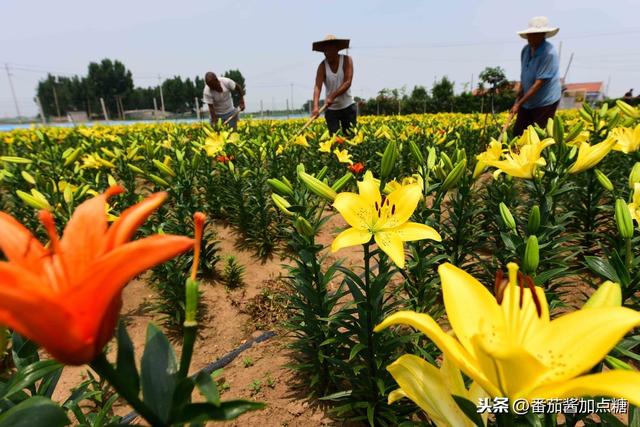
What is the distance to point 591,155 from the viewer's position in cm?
166

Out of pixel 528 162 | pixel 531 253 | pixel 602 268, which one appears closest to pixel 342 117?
pixel 528 162

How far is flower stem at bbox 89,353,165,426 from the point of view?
1.23 ft

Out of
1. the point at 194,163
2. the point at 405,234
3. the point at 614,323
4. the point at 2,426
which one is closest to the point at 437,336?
the point at 614,323

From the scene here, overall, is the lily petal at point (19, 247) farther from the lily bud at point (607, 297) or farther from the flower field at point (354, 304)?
the lily bud at point (607, 297)

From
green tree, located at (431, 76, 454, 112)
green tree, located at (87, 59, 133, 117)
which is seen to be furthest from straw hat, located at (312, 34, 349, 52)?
green tree, located at (87, 59, 133, 117)

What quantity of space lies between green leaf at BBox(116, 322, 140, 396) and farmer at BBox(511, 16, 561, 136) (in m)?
3.78

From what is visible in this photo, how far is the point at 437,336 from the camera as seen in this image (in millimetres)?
459

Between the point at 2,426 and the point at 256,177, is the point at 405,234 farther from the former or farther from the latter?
the point at 256,177

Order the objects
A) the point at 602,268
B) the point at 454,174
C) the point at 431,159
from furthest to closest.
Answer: the point at 431,159
the point at 454,174
the point at 602,268

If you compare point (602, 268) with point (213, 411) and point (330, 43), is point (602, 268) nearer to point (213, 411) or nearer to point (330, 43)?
point (213, 411)

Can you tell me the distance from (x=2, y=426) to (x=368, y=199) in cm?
96

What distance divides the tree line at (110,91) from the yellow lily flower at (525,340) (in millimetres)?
52077

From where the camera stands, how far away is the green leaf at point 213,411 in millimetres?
416

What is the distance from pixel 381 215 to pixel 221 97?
5605mm
